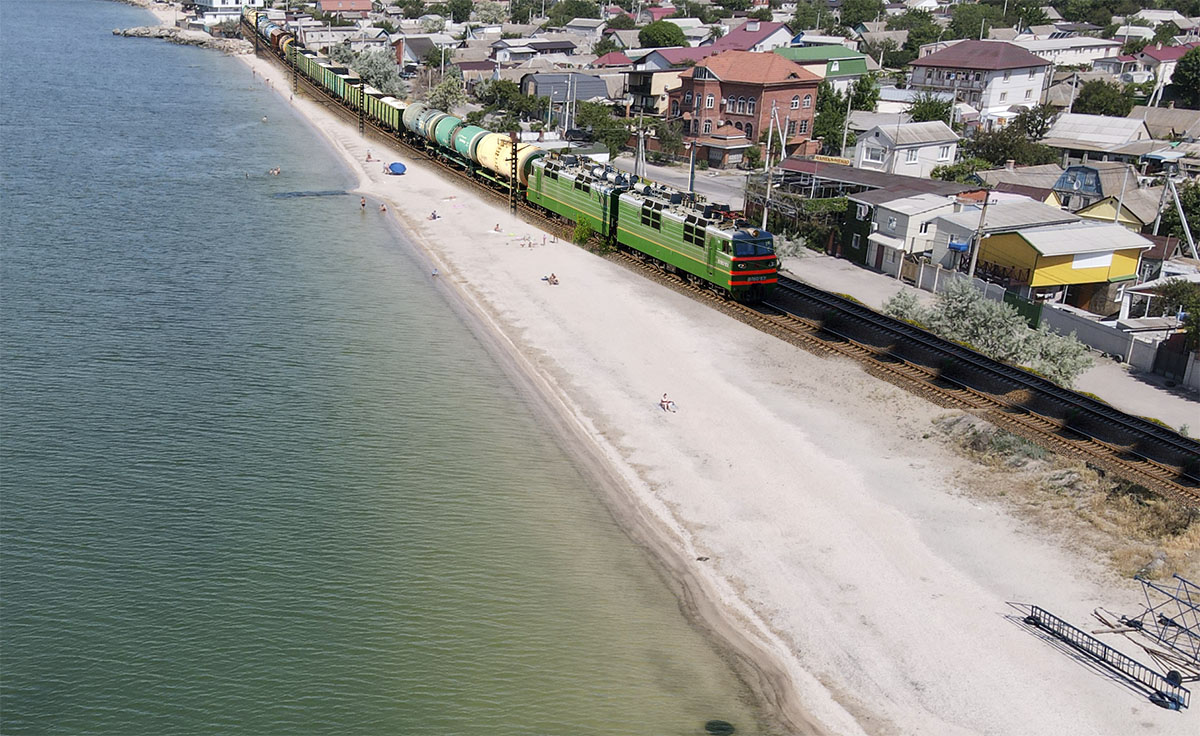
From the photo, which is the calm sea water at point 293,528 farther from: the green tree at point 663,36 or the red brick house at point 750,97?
the green tree at point 663,36

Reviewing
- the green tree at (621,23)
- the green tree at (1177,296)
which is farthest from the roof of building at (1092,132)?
the green tree at (621,23)

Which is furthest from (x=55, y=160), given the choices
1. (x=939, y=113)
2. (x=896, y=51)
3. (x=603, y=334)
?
(x=896, y=51)

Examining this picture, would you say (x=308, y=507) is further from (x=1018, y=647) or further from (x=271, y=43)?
(x=271, y=43)

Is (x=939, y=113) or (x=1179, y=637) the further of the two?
(x=939, y=113)

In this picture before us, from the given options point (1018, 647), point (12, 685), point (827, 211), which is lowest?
point (12, 685)

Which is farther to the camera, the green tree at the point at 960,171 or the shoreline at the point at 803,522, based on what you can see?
the green tree at the point at 960,171

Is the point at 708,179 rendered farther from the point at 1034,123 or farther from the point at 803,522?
the point at 803,522

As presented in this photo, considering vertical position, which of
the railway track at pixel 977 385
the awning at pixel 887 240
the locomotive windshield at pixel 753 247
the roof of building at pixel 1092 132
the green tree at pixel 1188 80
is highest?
the green tree at pixel 1188 80
